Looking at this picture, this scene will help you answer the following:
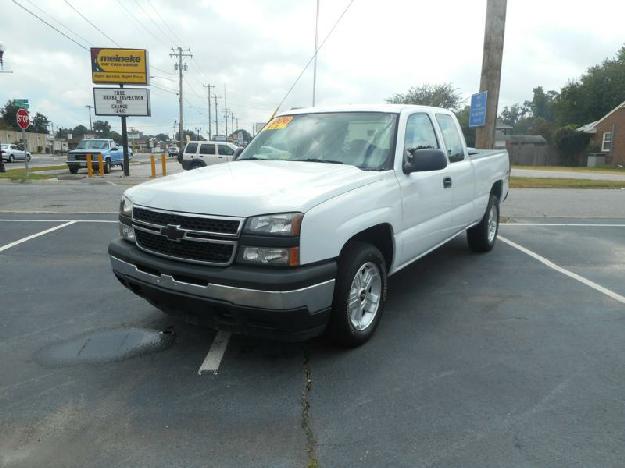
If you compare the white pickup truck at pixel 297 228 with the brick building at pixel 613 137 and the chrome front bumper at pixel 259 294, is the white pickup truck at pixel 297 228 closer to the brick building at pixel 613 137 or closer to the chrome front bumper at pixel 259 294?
the chrome front bumper at pixel 259 294

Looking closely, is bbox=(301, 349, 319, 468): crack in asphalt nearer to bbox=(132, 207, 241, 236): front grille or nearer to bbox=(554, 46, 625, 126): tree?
bbox=(132, 207, 241, 236): front grille

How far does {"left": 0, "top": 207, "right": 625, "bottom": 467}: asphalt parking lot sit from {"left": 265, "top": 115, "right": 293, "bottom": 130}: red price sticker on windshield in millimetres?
2068

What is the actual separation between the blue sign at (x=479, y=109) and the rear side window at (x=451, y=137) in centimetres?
524

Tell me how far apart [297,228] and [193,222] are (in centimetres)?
71

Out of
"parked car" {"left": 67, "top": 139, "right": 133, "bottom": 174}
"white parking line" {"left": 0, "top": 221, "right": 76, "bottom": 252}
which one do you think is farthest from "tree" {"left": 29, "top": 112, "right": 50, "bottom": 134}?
"white parking line" {"left": 0, "top": 221, "right": 76, "bottom": 252}

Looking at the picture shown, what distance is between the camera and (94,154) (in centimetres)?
2609

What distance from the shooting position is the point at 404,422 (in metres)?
2.84

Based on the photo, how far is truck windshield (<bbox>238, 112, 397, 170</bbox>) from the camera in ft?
14.0

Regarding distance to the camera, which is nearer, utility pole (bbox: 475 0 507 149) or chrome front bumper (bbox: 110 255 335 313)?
chrome front bumper (bbox: 110 255 335 313)

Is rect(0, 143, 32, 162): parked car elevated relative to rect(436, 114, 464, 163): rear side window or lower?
lower

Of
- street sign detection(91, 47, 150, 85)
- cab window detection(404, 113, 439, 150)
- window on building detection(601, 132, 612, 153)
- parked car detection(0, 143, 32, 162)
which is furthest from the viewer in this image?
window on building detection(601, 132, 612, 153)

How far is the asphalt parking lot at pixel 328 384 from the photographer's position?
261 centimetres

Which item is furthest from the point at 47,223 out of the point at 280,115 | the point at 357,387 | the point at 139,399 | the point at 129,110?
the point at 129,110

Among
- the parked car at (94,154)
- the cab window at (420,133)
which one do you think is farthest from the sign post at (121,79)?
the cab window at (420,133)
